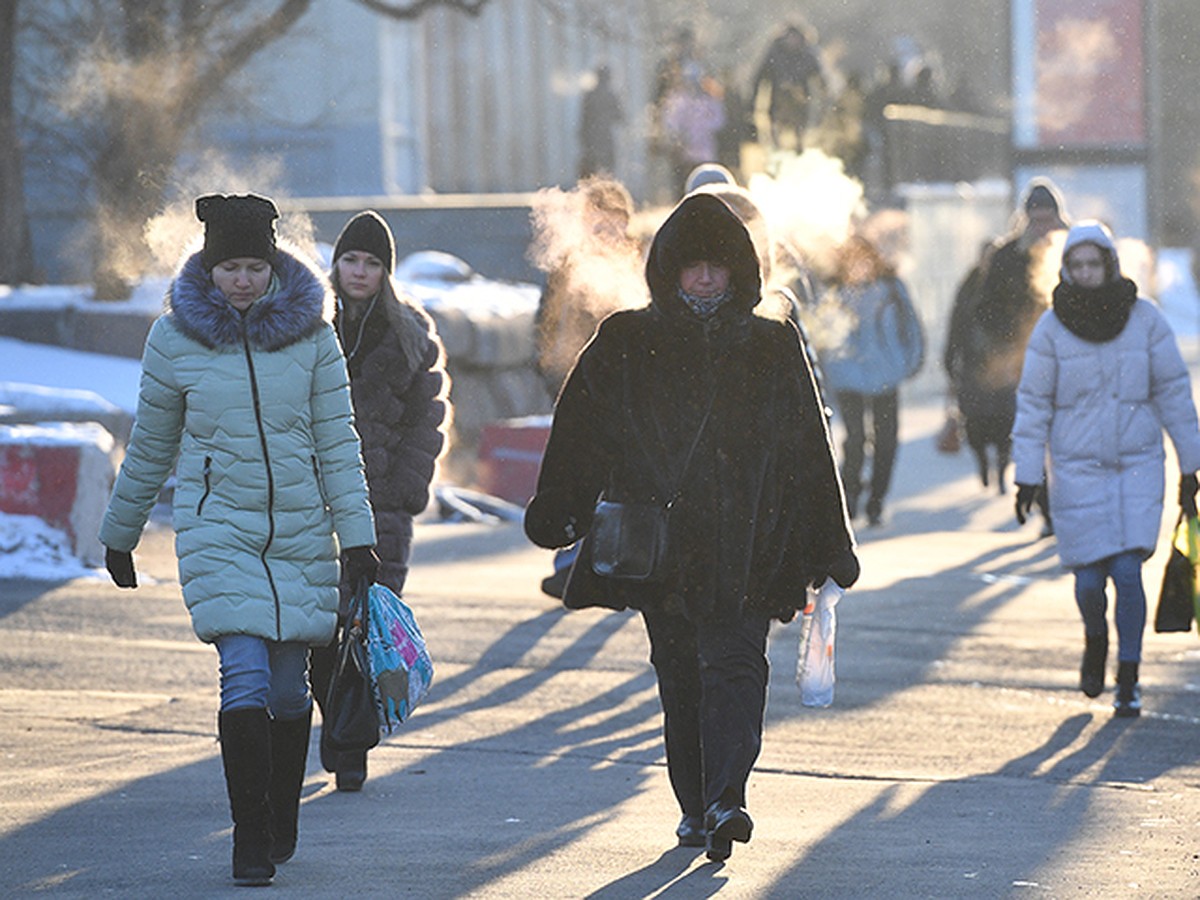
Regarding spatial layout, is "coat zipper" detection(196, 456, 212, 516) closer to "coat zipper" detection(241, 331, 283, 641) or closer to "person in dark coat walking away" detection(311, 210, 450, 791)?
"coat zipper" detection(241, 331, 283, 641)

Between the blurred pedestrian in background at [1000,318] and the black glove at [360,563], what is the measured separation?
7.98 meters

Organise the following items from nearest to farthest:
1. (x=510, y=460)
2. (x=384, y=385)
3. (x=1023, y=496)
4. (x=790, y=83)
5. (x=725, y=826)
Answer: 1. (x=725, y=826)
2. (x=384, y=385)
3. (x=1023, y=496)
4. (x=510, y=460)
5. (x=790, y=83)

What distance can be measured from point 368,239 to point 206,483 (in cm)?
182

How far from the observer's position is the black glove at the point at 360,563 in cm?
640

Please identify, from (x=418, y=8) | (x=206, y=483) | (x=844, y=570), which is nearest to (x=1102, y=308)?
(x=844, y=570)

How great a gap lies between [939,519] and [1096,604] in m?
6.93

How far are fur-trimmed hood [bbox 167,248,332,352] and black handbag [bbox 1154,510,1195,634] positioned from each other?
3.81m

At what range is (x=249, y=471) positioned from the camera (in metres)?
6.27

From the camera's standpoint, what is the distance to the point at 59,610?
37.2 feet

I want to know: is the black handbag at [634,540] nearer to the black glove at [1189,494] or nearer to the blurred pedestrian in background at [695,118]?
the black glove at [1189,494]

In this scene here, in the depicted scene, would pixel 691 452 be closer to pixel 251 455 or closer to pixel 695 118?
pixel 251 455

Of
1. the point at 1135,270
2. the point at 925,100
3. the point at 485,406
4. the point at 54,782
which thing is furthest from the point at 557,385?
the point at 925,100

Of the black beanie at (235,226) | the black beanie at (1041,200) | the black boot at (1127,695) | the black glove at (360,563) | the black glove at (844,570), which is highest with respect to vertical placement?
the black beanie at (235,226)

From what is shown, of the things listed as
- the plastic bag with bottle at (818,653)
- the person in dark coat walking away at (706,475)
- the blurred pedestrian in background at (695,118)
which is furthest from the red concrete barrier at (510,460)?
the person in dark coat walking away at (706,475)
